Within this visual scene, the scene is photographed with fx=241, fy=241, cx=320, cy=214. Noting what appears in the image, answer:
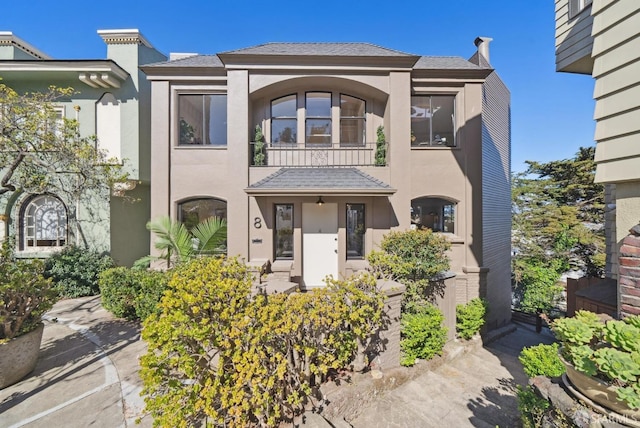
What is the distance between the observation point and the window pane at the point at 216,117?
8.38 m

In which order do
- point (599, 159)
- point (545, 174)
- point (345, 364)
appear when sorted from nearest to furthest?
point (599, 159) < point (345, 364) < point (545, 174)

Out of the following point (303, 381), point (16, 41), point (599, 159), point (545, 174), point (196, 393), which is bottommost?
point (303, 381)

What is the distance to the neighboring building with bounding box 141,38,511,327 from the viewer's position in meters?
7.74

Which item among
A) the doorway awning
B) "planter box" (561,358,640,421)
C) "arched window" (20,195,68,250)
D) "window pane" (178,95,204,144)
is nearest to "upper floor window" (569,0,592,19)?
the doorway awning

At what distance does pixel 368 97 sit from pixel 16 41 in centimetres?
1395

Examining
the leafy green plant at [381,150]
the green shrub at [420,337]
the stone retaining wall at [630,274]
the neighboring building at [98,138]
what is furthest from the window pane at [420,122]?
the neighboring building at [98,138]

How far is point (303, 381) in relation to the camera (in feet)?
11.1

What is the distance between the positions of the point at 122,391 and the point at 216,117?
25.2ft

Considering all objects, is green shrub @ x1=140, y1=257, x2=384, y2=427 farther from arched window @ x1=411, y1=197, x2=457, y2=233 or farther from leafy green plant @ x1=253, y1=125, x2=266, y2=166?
arched window @ x1=411, y1=197, x2=457, y2=233

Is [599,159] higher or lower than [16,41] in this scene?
lower

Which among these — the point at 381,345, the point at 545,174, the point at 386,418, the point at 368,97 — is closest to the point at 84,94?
the point at 368,97

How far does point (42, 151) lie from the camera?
21.0 feet

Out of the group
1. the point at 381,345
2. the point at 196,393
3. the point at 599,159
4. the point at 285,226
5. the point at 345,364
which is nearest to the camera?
the point at 196,393

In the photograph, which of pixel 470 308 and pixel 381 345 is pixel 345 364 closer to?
pixel 381 345
